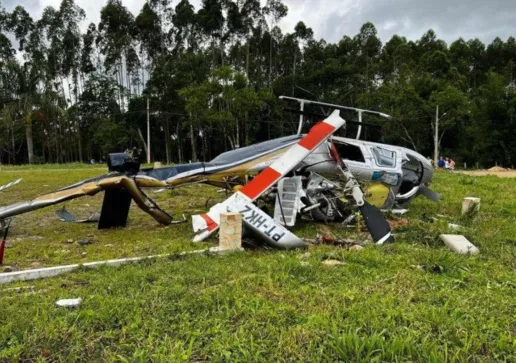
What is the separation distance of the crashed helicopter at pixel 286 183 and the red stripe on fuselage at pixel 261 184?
17mm

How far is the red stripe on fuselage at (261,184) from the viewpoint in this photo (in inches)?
260

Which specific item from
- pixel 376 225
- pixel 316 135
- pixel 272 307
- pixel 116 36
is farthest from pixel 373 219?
pixel 116 36

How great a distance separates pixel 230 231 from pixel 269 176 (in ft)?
4.86

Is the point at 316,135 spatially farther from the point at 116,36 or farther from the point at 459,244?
the point at 116,36

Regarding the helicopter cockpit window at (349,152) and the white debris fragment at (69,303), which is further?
the helicopter cockpit window at (349,152)

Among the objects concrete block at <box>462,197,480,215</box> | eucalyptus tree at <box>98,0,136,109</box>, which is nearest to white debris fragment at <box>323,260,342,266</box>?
concrete block at <box>462,197,480,215</box>

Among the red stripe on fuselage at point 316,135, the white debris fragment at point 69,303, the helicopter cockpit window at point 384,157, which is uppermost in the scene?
the red stripe on fuselage at point 316,135

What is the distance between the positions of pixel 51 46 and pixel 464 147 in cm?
5140

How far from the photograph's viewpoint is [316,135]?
24.0ft

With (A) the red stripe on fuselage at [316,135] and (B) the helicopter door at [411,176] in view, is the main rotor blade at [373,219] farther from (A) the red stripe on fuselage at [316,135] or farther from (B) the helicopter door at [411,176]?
(B) the helicopter door at [411,176]

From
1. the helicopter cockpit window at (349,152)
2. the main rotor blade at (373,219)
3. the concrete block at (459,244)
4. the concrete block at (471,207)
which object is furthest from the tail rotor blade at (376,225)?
the concrete block at (471,207)

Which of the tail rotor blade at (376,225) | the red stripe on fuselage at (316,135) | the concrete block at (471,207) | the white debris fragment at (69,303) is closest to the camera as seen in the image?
the white debris fragment at (69,303)

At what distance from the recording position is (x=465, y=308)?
360 cm

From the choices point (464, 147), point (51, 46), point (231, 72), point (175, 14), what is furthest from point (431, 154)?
point (51, 46)
